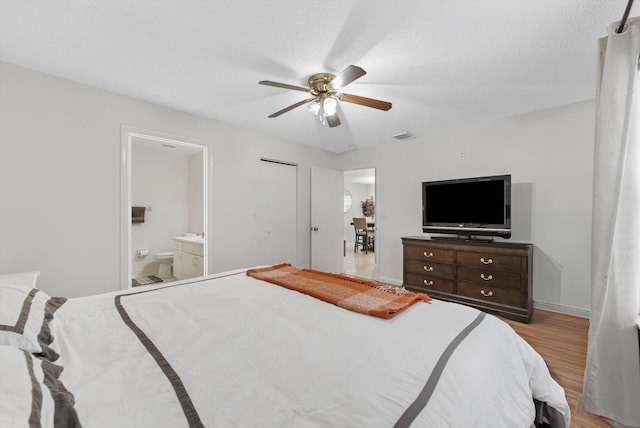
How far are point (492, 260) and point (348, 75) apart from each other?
2673mm

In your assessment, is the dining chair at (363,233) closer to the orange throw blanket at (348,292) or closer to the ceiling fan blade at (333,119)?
the ceiling fan blade at (333,119)

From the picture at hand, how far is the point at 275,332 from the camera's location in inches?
46.2

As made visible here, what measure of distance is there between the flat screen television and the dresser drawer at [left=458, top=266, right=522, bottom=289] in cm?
45

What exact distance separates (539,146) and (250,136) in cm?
372

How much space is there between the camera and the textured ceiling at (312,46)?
→ 1630mm

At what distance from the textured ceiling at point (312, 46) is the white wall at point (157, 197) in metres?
2.53

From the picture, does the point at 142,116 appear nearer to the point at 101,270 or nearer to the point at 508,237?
the point at 101,270

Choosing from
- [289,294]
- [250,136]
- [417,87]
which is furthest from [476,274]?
[250,136]

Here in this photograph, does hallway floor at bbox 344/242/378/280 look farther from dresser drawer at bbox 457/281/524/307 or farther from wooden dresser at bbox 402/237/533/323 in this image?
dresser drawer at bbox 457/281/524/307

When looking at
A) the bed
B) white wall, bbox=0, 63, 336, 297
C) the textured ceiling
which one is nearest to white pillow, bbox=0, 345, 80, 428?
the bed

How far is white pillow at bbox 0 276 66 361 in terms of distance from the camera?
37.1 inches

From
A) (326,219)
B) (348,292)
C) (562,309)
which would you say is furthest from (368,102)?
(562,309)

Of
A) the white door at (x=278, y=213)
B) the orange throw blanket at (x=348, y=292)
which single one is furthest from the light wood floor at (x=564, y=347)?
the white door at (x=278, y=213)

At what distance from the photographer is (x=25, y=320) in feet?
3.46
